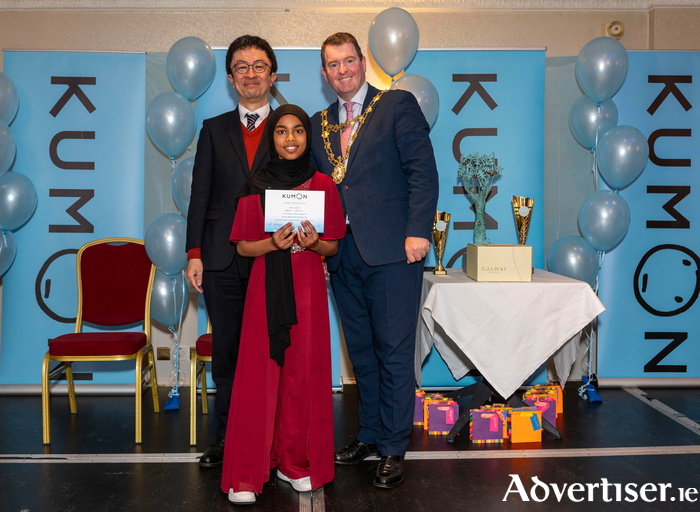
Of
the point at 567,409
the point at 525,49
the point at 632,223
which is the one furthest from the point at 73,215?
the point at 632,223

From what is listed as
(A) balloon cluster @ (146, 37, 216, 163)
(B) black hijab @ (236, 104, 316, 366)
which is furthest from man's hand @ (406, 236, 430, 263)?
(A) balloon cluster @ (146, 37, 216, 163)

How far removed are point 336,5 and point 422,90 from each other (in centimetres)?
127

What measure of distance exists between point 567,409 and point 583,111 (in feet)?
6.71

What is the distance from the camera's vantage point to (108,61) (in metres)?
3.85

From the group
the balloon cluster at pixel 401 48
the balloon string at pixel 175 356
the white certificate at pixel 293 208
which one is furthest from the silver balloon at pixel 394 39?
the balloon string at pixel 175 356

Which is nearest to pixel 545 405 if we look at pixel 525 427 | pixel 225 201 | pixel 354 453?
pixel 525 427

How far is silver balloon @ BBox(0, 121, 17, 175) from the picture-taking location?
11.4 ft

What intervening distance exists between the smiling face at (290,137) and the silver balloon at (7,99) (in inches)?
97.0

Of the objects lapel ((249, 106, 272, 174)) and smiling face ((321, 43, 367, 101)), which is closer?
smiling face ((321, 43, 367, 101))

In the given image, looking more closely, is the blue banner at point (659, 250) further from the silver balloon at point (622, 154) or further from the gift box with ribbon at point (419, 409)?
the gift box with ribbon at point (419, 409)

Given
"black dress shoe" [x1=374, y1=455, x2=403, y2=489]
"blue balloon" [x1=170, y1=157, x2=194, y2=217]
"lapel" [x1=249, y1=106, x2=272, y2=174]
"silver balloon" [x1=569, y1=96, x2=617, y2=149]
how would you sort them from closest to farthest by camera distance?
1. "black dress shoe" [x1=374, y1=455, x2=403, y2=489]
2. "lapel" [x1=249, y1=106, x2=272, y2=174]
3. "blue balloon" [x1=170, y1=157, x2=194, y2=217]
4. "silver balloon" [x1=569, y1=96, x2=617, y2=149]

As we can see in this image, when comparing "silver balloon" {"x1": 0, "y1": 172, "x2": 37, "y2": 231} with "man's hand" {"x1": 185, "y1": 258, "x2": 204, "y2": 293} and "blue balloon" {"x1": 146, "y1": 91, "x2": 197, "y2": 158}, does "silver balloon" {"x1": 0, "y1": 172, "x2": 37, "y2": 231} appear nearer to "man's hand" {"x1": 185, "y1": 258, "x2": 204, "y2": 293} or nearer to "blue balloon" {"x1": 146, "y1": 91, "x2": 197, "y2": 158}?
"blue balloon" {"x1": 146, "y1": 91, "x2": 197, "y2": 158}

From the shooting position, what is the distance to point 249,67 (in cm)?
261

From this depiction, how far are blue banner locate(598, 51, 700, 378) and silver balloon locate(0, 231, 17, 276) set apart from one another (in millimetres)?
4193
